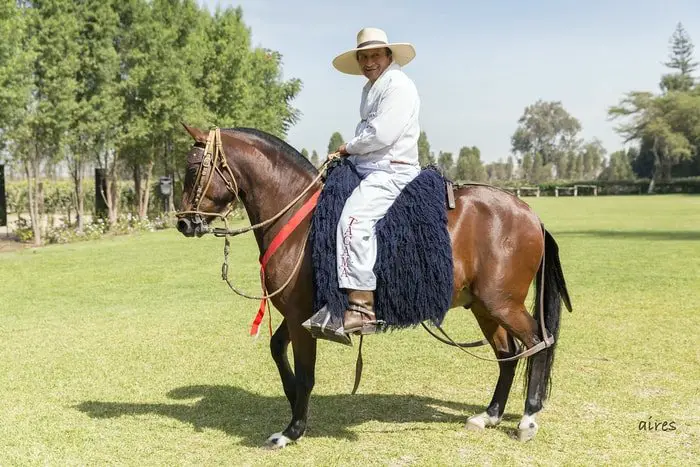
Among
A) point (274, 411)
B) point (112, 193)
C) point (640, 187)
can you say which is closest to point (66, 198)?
point (112, 193)

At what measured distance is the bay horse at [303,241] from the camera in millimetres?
4273

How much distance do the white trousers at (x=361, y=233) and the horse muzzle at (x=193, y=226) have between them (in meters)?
0.93

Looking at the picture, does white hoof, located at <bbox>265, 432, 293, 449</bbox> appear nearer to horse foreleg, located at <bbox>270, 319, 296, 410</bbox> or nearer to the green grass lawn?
the green grass lawn

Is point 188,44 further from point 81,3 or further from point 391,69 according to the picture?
point 391,69

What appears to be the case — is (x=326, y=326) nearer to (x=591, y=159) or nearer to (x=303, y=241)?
(x=303, y=241)

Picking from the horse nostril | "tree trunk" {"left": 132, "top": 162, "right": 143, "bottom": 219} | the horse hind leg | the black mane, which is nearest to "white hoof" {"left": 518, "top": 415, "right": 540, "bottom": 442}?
the horse hind leg

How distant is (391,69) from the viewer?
432 cm

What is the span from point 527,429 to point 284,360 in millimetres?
1848

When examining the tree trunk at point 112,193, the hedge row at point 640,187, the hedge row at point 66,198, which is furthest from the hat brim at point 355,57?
the hedge row at point 640,187

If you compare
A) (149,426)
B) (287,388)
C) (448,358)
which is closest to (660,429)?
(448,358)

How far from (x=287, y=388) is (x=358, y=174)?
1701 mm

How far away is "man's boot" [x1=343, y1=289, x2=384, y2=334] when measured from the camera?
13.6 feet

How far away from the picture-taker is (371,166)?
4363mm

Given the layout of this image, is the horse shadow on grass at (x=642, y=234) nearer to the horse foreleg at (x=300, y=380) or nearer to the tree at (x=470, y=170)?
the horse foreleg at (x=300, y=380)
